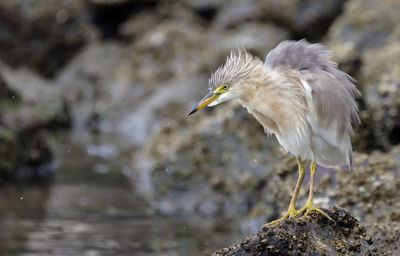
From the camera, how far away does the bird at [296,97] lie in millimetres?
4773

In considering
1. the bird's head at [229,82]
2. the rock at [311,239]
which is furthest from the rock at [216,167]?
the rock at [311,239]

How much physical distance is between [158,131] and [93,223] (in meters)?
2.99

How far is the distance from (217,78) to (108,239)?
13.3 ft

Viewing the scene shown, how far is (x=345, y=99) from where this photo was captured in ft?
16.1

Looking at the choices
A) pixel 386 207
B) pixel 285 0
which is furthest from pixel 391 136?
pixel 285 0

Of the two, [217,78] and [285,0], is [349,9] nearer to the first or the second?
[285,0]

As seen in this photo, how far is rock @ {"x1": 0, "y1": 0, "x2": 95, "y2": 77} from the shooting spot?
2245cm

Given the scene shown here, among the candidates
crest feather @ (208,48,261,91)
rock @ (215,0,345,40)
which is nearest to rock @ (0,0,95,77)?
rock @ (215,0,345,40)

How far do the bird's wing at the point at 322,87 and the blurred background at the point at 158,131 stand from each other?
3.85ft

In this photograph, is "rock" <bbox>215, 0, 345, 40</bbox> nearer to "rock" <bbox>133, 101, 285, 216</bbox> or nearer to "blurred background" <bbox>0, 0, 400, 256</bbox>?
"blurred background" <bbox>0, 0, 400, 256</bbox>

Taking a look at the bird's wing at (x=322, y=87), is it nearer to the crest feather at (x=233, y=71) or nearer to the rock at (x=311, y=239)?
the crest feather at (x=233, y=71)

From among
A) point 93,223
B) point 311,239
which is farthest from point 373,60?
point 311,239

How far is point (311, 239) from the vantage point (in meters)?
4.27

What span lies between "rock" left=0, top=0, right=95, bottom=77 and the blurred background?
45mm
